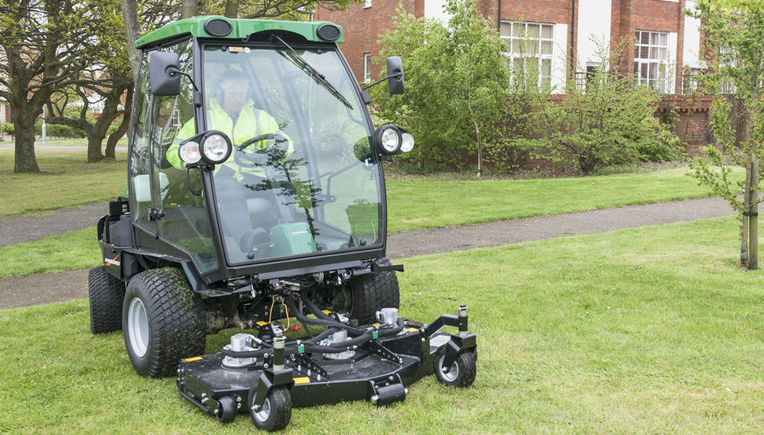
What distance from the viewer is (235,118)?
503 cm

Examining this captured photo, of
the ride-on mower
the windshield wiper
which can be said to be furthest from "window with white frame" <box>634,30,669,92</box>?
the ride-on mower

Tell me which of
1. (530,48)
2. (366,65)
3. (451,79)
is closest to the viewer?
(451,79)

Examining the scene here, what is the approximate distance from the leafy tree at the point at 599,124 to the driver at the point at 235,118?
16.3 metres

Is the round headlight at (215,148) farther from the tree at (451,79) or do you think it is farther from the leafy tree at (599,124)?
the leafy tree at (599,124)

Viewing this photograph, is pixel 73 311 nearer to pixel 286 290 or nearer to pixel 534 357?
pixel 286 290

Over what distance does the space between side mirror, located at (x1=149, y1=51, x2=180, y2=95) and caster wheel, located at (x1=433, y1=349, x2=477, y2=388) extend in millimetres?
2345

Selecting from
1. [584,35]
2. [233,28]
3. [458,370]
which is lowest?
[458,370]

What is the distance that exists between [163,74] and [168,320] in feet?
5.00

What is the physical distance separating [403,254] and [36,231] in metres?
6.43

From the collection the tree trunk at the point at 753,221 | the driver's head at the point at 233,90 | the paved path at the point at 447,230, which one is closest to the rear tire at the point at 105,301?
the paved path at the point at 447,230

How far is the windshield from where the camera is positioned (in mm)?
4855

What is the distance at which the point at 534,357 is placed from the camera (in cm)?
543

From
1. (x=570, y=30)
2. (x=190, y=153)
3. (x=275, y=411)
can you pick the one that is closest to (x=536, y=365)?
(x=275, y=411)

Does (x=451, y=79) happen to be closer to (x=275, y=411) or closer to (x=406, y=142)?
(x=406, y=142)
